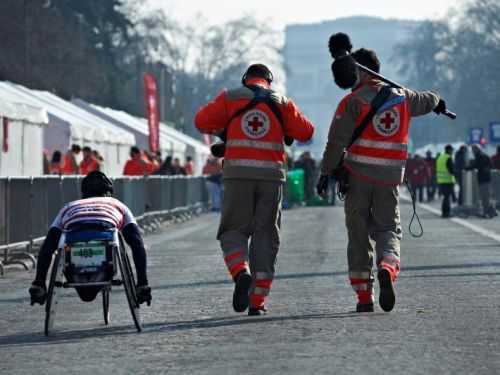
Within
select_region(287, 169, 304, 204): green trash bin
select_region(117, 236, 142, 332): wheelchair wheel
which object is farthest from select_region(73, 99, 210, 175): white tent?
select_region(117, 236, 142, 332): wheelchair wheel

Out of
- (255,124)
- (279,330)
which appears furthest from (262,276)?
(279,330)

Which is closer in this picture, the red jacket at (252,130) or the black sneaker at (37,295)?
the black sneaker at (37,295)

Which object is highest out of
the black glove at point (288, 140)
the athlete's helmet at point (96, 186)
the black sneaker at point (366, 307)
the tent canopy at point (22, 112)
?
the tent canopy at point (22, 112)

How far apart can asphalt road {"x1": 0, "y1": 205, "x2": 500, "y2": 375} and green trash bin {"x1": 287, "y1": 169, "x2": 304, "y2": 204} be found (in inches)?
1195

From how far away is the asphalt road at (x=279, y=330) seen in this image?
848 centimetres

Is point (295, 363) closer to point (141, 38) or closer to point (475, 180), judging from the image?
point (475, 180)

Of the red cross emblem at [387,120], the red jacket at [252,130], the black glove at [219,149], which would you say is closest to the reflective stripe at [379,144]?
the red cross emblem at [387,120]

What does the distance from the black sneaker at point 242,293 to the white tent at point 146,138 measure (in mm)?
42074

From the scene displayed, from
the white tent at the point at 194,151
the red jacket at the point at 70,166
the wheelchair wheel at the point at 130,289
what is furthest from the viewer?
the white tent at the point at 194,151

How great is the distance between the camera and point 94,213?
33.3 ft

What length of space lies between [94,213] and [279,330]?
1.31 meters

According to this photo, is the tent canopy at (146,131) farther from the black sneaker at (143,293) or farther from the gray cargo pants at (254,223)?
the black sneaker at (143,293)

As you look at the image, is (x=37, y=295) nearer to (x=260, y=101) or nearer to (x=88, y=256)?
(x=88, y=256)

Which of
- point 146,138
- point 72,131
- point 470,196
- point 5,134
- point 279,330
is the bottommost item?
point 279,330
